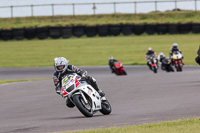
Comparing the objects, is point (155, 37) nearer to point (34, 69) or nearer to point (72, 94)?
point (34, 69)

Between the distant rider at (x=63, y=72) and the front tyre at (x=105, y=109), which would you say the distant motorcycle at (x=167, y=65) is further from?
the distant rider at (x=63, y=72)

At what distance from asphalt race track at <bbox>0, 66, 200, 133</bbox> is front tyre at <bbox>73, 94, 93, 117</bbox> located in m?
0.12

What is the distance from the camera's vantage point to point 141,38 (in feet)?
153

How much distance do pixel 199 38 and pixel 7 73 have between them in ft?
69.6

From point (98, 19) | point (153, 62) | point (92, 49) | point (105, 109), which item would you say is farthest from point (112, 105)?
point (98, 19)

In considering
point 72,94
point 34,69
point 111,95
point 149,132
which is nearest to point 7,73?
point 34,69

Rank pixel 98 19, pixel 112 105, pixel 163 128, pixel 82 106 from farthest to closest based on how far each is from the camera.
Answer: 1. pixel 98 19
2. pixel 112 105
3. pixel 82 106
4. pixel 163 128

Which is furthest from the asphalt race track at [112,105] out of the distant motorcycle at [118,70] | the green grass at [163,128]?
the distant motorcycle at [118,70]

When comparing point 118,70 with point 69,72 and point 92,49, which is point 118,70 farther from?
point 92,49

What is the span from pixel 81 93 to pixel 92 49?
33.8m

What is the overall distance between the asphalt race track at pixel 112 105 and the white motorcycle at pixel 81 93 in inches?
8.0

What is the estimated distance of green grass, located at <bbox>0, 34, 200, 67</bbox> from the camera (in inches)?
1463

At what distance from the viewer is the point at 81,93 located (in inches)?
374

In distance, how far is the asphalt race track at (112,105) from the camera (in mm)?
8758
